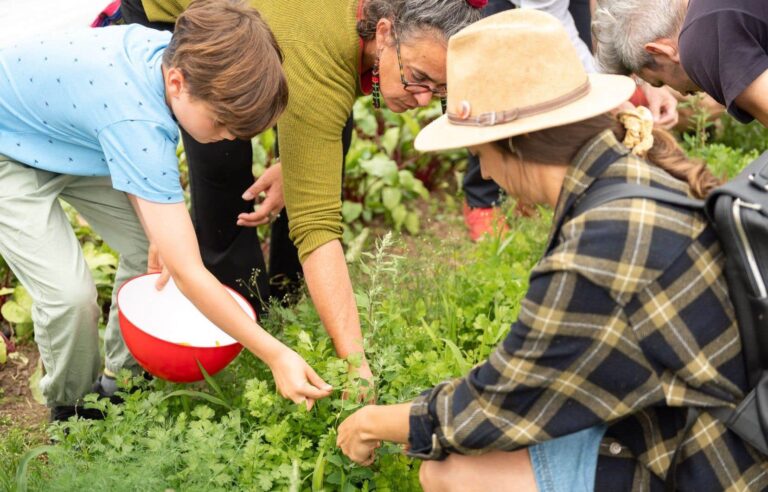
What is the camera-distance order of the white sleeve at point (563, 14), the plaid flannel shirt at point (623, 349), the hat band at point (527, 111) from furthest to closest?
1. the white sleeve at point (563, 14)
2. the hat band at point (527, 111)
3. the plaid flannel shirt at point (623, 349)

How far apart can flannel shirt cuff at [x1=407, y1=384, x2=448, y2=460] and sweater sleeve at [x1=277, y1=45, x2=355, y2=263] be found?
0.78 m

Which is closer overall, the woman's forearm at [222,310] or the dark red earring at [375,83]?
the woman's forearm at [222,310]

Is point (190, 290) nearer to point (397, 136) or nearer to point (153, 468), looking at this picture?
point (153, 468)

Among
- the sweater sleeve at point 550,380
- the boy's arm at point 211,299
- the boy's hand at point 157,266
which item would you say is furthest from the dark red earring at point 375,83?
the sweater sleeve at point 550,380

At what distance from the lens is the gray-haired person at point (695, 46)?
2652 mm

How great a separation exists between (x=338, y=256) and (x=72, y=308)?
32.1 inches

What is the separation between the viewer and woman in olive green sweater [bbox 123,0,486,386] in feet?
8.58

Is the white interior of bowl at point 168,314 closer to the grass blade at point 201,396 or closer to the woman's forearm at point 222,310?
the grass blade at point 201,396

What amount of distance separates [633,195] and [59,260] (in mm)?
1750

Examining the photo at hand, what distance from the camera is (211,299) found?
2.38 meters

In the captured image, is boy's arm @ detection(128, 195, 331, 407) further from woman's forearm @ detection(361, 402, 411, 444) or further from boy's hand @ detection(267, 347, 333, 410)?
woman's forearm @ detection(361, 402, 411, 444)

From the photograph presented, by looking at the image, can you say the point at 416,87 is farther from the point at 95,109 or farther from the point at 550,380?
the point at 550,380

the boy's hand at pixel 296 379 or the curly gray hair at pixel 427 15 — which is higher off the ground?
the curly gray hair at pixel 427 15

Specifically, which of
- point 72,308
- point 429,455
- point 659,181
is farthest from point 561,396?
point 72,308
